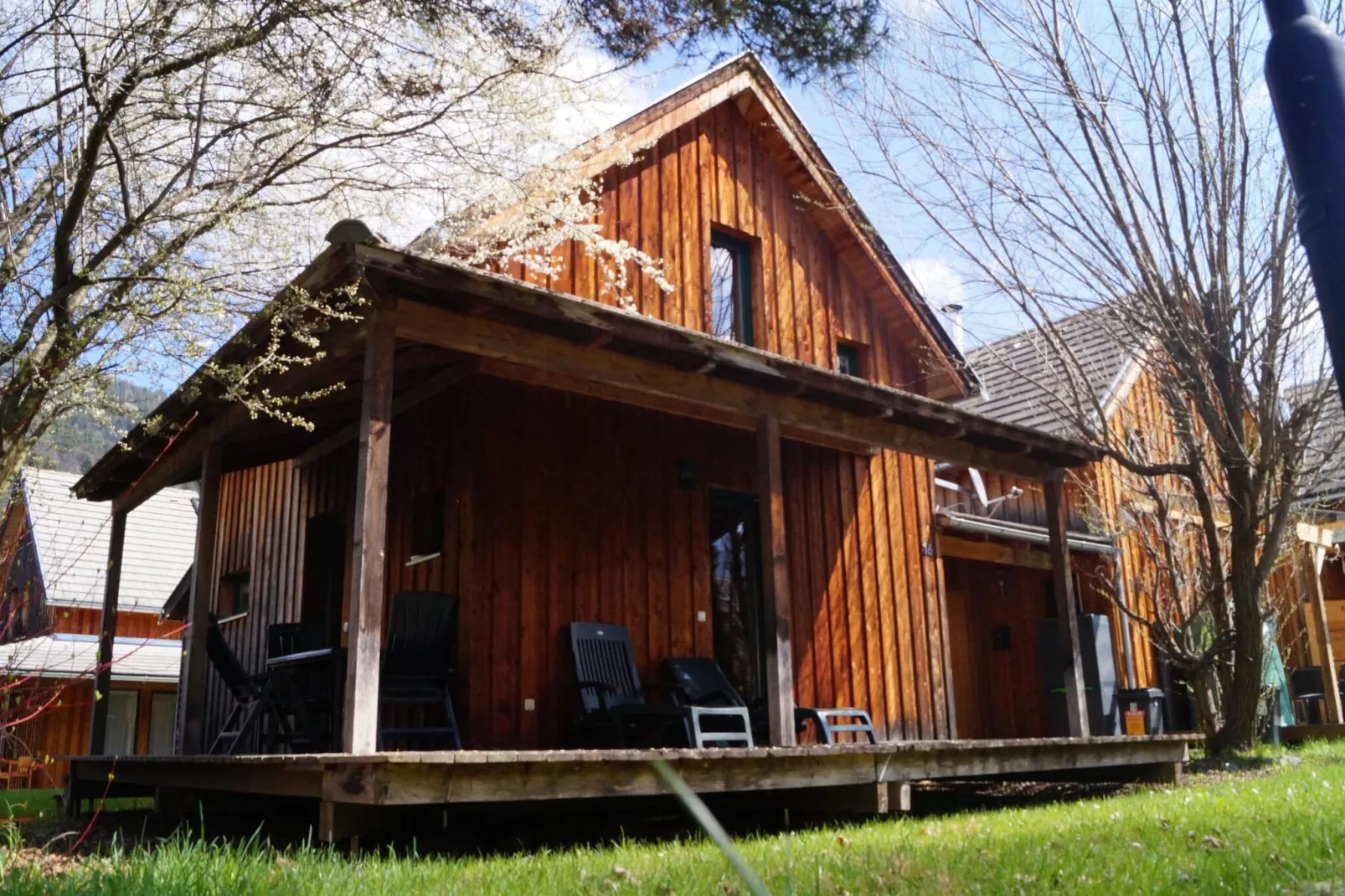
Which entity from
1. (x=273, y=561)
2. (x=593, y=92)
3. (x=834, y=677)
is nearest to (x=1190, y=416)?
(x=834, y=677)

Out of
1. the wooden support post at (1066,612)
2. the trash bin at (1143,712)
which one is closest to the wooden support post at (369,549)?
the wooden support post at (1066,612)

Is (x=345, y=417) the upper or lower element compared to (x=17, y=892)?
upper

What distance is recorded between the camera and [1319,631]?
43.4 feet

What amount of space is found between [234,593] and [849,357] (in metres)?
6.44

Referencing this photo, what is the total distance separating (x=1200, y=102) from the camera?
26.1 feet

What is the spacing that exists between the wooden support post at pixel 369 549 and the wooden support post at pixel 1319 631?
11.4 m

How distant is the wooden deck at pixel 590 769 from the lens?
4.64m

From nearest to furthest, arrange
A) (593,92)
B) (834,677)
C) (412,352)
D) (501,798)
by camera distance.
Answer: (501,798) → (593,92) → (412,352) → (834,677)

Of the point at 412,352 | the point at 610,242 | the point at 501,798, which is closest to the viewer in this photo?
the point at 501,798

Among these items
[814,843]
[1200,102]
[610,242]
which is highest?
[1200,102]

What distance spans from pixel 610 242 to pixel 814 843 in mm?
4802

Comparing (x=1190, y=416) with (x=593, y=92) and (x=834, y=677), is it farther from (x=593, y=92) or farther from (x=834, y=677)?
(x=593, y=92)

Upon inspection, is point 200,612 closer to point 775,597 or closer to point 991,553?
point 775,597

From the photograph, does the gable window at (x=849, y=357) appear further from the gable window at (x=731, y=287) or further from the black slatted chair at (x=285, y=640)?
the black slatted chair at (x=285, y=640)
